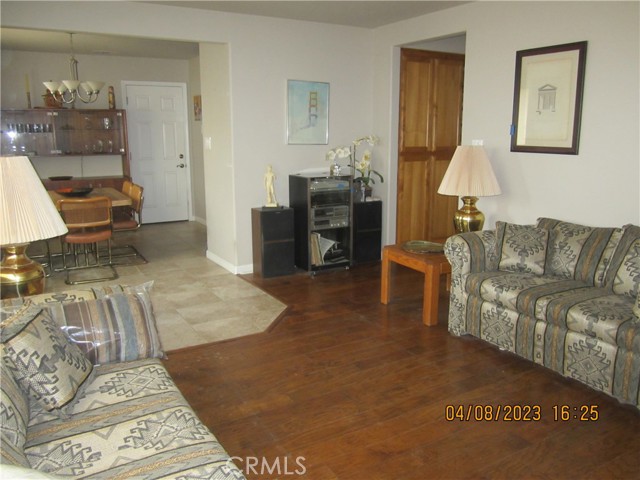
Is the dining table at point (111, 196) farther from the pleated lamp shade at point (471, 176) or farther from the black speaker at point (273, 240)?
the pleated lamp shade at point (471, 176)

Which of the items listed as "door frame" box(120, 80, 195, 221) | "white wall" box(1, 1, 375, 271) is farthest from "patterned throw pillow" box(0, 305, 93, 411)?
"door frame" box(120, 80, 195, 221)

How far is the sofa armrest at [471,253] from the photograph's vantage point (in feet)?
11.5

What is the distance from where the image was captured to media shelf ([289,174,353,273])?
5.11 m

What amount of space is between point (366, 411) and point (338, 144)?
138 inches

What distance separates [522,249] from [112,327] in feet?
8.60

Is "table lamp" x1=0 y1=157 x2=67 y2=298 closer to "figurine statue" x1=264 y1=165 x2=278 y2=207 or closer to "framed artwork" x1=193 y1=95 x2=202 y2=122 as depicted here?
"figurine statue" x1=264 y1=165 x2=278 y2=207

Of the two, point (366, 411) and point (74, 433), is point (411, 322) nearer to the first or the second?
point (366, 411)

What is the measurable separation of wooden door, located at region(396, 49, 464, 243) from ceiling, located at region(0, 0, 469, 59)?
2.20 feet

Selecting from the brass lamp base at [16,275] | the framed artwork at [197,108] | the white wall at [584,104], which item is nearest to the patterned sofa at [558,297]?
the white wall at [584,104]

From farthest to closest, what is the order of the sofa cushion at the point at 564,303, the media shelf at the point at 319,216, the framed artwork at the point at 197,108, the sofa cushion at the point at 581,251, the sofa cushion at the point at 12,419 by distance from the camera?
the framed artwork at the point at 197,108 → the media shelf at the point at 319,216 → the sofa cushion at the point at 581,251 → the sofa cushion at the point at 564,303 → the sofa cushion at the point at 12,419

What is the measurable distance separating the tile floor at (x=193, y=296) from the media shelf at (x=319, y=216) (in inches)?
28.9

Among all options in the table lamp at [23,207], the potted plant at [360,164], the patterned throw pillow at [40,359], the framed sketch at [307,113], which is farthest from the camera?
the potted plant at [360,164]

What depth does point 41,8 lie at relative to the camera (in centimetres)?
414

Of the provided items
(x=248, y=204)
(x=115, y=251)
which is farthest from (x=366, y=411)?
(x=115, y=251)
